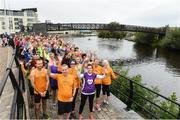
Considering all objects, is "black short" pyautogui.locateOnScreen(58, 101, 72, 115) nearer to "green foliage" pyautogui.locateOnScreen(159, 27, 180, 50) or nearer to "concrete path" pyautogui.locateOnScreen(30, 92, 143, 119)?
"concrete path" pyautogui.locateOnScreen(30, 92, 143, 119)

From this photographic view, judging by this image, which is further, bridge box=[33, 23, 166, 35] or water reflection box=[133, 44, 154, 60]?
water reflection box=[133, 44, 154, 60]

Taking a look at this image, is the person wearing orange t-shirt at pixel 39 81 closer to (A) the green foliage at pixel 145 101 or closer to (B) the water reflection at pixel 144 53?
(A) the green foliage at pixel 145 101

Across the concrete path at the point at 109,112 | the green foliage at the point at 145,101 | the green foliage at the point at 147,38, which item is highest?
the concrete path at the point at 109,112

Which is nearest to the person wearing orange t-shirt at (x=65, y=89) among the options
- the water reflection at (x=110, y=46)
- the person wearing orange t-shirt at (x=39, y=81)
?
the person wearing orange t-shirt at (x=39, y=81)

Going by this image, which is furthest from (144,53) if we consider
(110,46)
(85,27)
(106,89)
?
(106,89)

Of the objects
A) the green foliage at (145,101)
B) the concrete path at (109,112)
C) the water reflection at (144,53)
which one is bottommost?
the water reflection at (144,53)

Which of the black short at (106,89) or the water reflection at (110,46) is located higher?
the black short at (106,89)

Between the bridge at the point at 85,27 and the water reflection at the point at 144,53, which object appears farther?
the water reflection at the point at 144,53

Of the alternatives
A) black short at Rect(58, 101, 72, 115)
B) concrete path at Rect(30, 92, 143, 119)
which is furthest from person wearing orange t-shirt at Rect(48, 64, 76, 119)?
concrete path at Rect(30, 92, 143, 119)

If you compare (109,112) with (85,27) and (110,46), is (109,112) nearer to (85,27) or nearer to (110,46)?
(85,27)

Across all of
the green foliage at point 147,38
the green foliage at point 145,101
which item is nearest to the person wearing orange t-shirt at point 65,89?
the green foliage at point 145,101

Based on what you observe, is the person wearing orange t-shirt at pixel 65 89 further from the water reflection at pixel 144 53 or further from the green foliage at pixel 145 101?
the water reflection at pixel 144 53

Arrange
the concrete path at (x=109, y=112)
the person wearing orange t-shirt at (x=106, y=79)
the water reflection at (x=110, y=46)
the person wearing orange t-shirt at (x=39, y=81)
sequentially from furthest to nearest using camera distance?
the water reflection at (x=110, y=46) < the person wearing orange t-shirt at (x=106, y=79) < the concrete path at (x=109, y=112) < the person wearing orange t-shirt at (x=39, y=81)

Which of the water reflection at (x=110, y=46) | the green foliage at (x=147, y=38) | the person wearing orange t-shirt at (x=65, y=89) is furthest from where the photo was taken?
the green foliage at (x=147, y=38)
